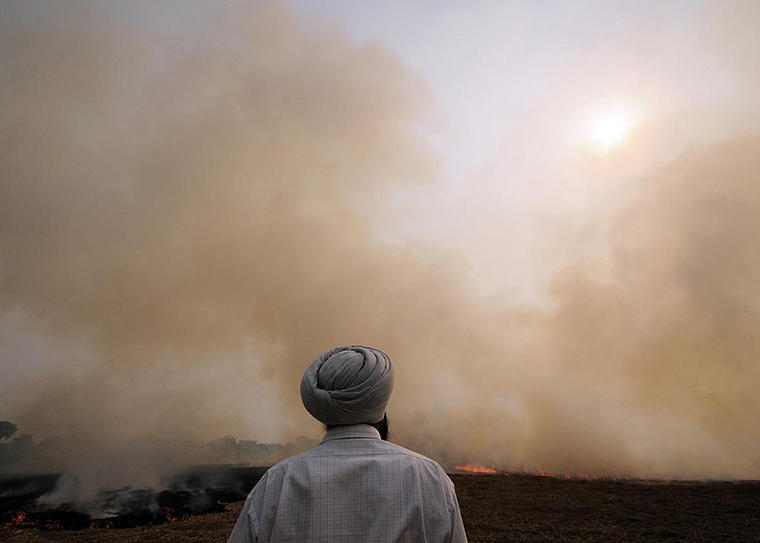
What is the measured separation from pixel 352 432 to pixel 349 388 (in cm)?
21

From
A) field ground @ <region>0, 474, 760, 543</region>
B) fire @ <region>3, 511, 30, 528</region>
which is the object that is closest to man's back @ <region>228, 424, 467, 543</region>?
field ground @ <region>0, 474, 760, 543</region>

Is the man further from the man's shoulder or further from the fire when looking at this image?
the fire

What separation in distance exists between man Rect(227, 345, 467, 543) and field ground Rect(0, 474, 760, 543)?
1249 cm

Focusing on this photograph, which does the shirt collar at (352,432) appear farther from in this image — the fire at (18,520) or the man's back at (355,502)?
the fire at (18,520)

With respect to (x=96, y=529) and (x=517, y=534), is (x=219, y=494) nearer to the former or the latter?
(x=96, y=529)

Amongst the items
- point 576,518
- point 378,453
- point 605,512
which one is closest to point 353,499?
point 378,453

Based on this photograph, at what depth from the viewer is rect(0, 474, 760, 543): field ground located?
1272cm

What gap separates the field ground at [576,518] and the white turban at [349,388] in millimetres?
12472

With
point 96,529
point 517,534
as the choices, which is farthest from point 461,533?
point 96,529

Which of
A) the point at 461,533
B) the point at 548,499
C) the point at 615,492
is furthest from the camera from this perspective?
the point at 615,492

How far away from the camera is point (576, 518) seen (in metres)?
14.8

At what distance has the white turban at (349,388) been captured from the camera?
2061 millimetres

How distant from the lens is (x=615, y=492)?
1972 cm

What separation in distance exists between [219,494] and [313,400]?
929 inches
